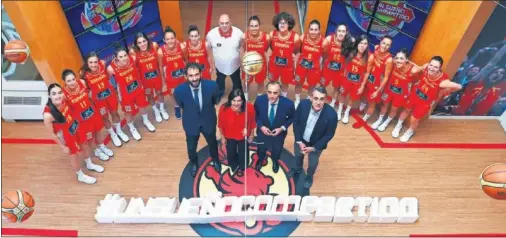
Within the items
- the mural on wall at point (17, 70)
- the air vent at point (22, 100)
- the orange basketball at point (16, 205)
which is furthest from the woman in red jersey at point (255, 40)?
the orange basketball at point (16, 205)

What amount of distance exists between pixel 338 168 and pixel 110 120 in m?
2.26

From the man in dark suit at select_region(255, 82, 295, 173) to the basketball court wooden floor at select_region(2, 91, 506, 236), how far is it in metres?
0.56

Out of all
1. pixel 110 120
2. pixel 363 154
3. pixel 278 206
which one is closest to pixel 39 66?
pixel 110 120

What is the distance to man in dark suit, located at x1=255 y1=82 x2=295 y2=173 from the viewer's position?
3.54 m

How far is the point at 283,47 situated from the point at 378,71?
89 cm

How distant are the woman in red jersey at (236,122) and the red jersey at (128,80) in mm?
948

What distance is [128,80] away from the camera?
414 centimetres

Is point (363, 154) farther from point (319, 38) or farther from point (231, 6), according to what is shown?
point (231, 6)

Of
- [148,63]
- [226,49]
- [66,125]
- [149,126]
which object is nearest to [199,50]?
[226,49]

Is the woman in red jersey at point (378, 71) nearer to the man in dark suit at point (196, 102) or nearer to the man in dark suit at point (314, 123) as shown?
the man in dark suit at point (314, 123)

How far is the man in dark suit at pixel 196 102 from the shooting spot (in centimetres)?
357

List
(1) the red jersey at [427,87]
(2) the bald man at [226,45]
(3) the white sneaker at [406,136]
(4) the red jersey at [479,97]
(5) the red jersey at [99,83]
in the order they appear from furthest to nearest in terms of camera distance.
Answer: (3) the white sneaker at [406,136]
(4) the red jersey at [479,97]
(2) the bald man at [226,45]
(1) the red jersey at [427,87]
(5) the red jersey at [99,83]

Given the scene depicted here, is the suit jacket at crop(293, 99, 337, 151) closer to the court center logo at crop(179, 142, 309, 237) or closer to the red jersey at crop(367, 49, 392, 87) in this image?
the court center logo at crop(179, 142, 309, 237)

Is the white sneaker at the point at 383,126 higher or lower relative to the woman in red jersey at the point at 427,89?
lower
